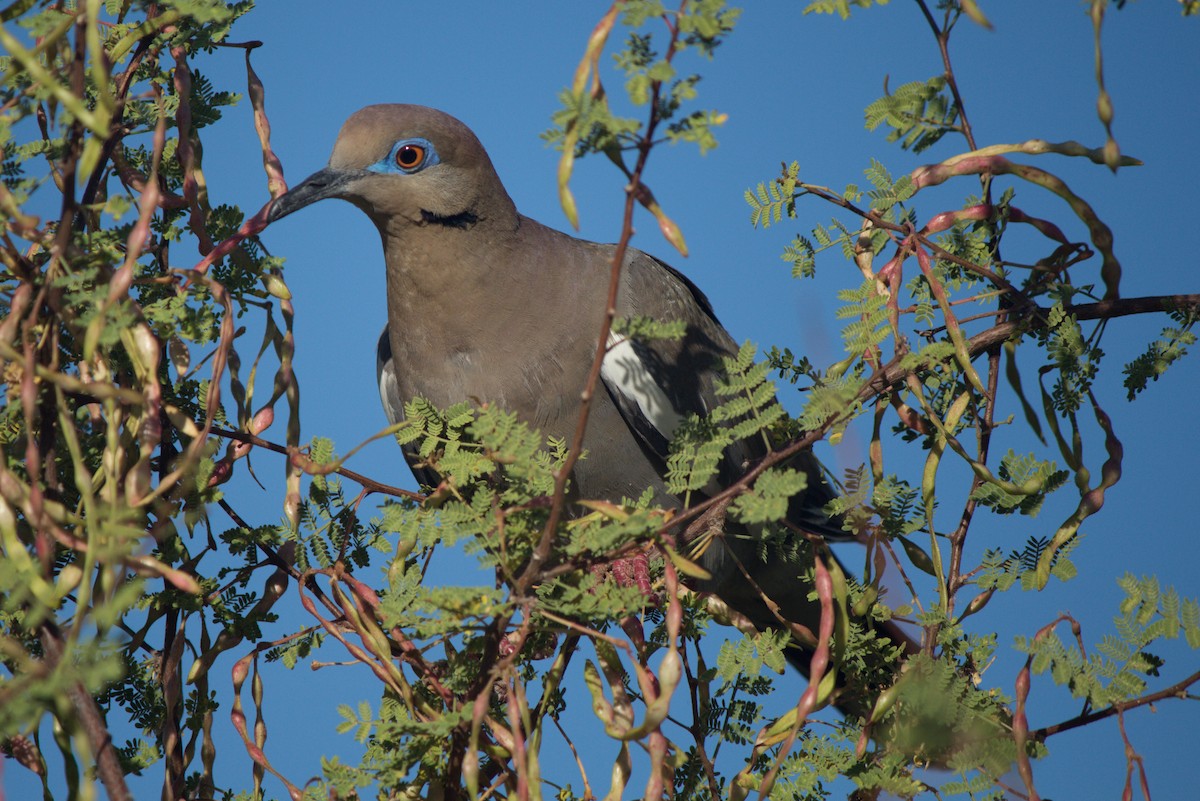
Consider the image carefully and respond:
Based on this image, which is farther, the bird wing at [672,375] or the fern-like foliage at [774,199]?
the bird wing at [672,375]

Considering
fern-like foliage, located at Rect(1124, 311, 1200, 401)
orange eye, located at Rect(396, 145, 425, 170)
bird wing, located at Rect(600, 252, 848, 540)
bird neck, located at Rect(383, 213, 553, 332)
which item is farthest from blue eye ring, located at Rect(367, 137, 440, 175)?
fern-like foliage, located at Rect(1124, 311, 1200, 401)

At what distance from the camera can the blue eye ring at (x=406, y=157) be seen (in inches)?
117

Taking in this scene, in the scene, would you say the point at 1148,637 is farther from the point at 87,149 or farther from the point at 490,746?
the point at 87,149

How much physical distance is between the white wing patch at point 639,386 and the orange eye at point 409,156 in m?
0.72

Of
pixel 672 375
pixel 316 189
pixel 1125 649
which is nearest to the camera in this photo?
pixel 1125 649

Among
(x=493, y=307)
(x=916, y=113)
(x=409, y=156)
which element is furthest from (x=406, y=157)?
(x=916, y=113)

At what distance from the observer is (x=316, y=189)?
9.16 feet

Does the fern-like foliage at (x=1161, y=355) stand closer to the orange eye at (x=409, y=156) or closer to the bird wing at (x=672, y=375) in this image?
the bird wing at (x=672, y=375)

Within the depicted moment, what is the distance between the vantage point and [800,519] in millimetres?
3434

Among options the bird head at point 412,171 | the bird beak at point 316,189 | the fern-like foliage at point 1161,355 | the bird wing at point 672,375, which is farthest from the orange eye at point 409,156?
the fern-like foliage at point 1161,355

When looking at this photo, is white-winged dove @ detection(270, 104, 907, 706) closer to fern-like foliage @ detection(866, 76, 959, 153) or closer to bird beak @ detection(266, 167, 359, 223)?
bird beak @ detection(266, 167, 359, 223)

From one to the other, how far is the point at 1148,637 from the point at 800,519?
173 centimetres

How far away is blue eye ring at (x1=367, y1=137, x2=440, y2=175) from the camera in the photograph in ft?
9.72

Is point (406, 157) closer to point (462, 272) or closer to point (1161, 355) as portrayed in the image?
point (462, 272)
